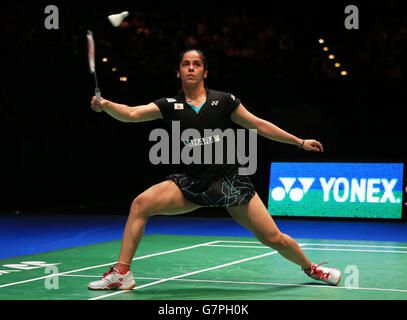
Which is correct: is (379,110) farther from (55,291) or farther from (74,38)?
(55,291)

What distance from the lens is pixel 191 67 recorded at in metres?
5.39

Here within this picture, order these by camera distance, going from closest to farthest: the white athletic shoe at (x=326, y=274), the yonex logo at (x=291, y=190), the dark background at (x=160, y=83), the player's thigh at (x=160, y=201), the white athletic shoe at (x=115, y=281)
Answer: the player's thigh at (x=160, y=201) < the white athletic shoe at (x=115, y=281) < the white athletic shoe at (x=326, y=274) < the yonex logo at (x=291, y=190) < the dark background at (x=160, y=83)

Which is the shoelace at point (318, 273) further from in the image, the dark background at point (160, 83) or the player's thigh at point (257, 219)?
the dark background at point (160, 83)

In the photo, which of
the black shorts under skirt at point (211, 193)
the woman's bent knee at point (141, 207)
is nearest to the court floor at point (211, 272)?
the woman's bent knee at point (141, 207)

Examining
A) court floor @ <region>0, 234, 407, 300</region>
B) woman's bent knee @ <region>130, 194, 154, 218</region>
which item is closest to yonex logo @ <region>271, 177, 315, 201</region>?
court floor @ <region>0, 234, 407, 300</region>

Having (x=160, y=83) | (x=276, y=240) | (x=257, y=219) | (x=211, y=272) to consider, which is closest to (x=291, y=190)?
(x=160, y=83)

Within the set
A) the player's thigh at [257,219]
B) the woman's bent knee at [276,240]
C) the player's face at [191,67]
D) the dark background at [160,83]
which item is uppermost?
the dark background at [160,83]

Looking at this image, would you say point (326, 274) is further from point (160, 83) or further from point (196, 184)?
point (160, 83)

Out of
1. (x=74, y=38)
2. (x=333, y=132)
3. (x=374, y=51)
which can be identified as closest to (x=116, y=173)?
(x=74, y=38)

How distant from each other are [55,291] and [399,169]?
7460 millimetres

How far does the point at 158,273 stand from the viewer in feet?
Result: 21.4

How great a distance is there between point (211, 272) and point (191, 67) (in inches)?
84.5

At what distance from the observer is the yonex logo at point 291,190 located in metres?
11.9

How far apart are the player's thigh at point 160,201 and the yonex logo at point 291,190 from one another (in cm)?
673
